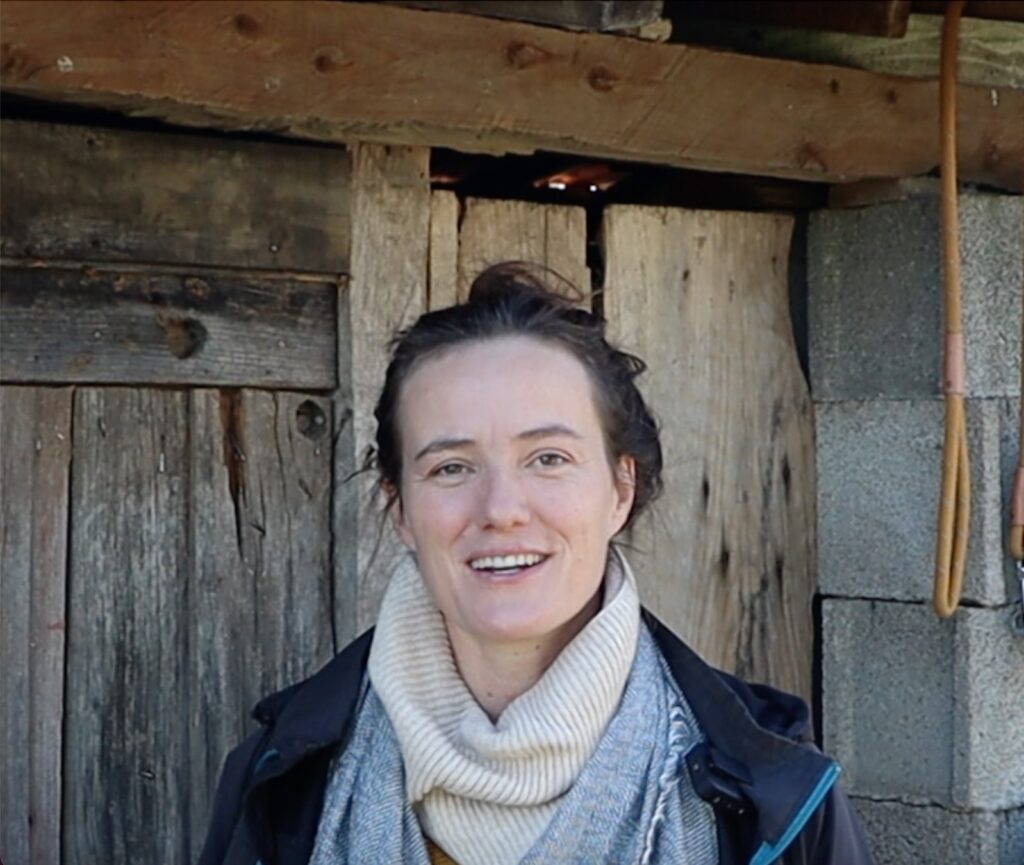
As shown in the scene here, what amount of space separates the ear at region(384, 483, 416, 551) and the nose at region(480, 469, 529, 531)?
0.54 feet

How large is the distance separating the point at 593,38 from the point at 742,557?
109cm

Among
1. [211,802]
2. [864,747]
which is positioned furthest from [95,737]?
[864,747]

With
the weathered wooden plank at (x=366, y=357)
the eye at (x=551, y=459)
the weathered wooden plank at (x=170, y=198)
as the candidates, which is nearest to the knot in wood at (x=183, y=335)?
the weathered wooden plank at (x=170, y=198)

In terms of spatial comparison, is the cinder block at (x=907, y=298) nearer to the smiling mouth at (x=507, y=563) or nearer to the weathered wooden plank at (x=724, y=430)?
the weathered wooden plank at (x=724, y=430)

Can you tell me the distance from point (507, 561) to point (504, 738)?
0.23 m

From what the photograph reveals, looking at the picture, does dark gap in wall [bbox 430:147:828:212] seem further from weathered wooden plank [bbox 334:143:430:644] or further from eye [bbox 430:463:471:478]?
eye [bbox 430:463:471:478]

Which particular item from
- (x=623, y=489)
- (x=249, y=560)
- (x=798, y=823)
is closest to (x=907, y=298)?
(x=623, y=489)

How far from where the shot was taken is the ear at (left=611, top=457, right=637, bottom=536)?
8.23ft

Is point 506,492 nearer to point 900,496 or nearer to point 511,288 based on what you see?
point 511,288

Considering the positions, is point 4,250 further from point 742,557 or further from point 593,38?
point 742,557

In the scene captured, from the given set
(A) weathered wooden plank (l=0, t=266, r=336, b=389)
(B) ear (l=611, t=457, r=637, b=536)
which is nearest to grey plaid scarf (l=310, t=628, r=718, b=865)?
(B) ear (l=611, t=457, r=637, b=536)

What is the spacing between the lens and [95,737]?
301cm

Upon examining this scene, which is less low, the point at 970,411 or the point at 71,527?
the point at 970,411

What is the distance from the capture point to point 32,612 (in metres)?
2.95
